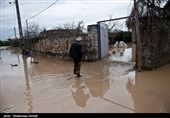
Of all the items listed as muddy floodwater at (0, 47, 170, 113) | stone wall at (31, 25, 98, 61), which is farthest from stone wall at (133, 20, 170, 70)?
stone wall at (31, 25, 98, 61)

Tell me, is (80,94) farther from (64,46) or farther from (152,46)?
(64,46)

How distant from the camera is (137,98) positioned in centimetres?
372

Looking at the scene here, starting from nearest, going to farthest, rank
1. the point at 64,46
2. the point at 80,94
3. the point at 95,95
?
the point at 95,95
the point at 80,94
the point at 64,46

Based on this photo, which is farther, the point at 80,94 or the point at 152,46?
the point at 152,46

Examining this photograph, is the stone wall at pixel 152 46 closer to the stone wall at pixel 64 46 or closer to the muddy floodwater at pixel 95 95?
the muddy floodwater at pixel 95 95

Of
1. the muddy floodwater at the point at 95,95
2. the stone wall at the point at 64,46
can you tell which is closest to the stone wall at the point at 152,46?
the muddy floodwater at the point at 95,95

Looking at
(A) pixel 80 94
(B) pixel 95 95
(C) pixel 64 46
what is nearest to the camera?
(B) pixel 95 95

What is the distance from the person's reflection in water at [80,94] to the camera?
3.69 metres

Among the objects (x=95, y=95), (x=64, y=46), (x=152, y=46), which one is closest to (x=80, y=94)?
(x=95, y=95)

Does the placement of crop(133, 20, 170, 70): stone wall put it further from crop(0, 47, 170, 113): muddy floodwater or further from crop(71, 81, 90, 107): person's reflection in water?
crop(71, 81, 90, 107): person's reflection in water

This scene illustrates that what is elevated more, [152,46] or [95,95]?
[152,46]

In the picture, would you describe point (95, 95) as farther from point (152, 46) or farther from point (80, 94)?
point (152, 46)

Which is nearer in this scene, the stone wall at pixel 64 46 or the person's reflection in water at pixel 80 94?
the person's reflection in water at pixel 80 94

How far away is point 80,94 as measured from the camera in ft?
13.9
